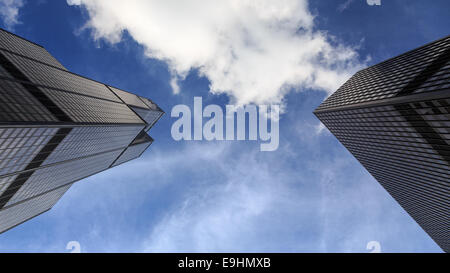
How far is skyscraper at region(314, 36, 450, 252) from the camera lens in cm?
3859

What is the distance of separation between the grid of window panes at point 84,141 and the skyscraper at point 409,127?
75.5m

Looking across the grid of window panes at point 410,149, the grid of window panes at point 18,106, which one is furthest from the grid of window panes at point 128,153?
the grid of window panes at point 410,149

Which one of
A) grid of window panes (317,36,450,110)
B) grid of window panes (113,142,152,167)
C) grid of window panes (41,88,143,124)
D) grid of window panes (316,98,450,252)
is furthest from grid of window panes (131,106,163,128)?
grid of window panes (317,36,450,110)

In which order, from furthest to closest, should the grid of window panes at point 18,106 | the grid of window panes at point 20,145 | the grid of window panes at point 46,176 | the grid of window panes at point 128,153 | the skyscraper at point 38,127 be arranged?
the grid of window panes at point 128,153 < the grid of window panes at point 46,176 < the skyscraper at point 38,127 < the grid of window panes at point 20,145 < the grid of window panes at point 18,106

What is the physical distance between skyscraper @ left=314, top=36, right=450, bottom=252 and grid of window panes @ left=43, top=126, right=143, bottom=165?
75.5 metres

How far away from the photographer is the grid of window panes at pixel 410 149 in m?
40.4

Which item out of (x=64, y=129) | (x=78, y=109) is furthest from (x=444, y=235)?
(x=78, y=109)

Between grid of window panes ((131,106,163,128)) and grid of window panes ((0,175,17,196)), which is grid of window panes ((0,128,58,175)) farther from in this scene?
grid of window panes ((131,106,163,128))

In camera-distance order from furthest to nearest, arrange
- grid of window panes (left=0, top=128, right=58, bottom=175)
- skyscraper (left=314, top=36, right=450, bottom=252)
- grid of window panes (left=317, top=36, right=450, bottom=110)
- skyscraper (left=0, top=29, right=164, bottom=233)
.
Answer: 1. skyscraper (left=0, top=29, right=164, bottom=233)
2. grid of window panes (left=0, top=128, right=58, bottom=175)
3. skyscraper (left=314, top=36, right=450, bottom=252)
4. grid of window panes (left=317, top=36, right=450, bottom=110)

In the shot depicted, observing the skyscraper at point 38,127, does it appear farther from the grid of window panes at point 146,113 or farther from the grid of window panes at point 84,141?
the grid of window panes at point 146,113

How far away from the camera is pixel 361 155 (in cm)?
8181

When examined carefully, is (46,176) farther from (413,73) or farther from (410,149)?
(413,73)

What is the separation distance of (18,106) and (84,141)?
27.1m
